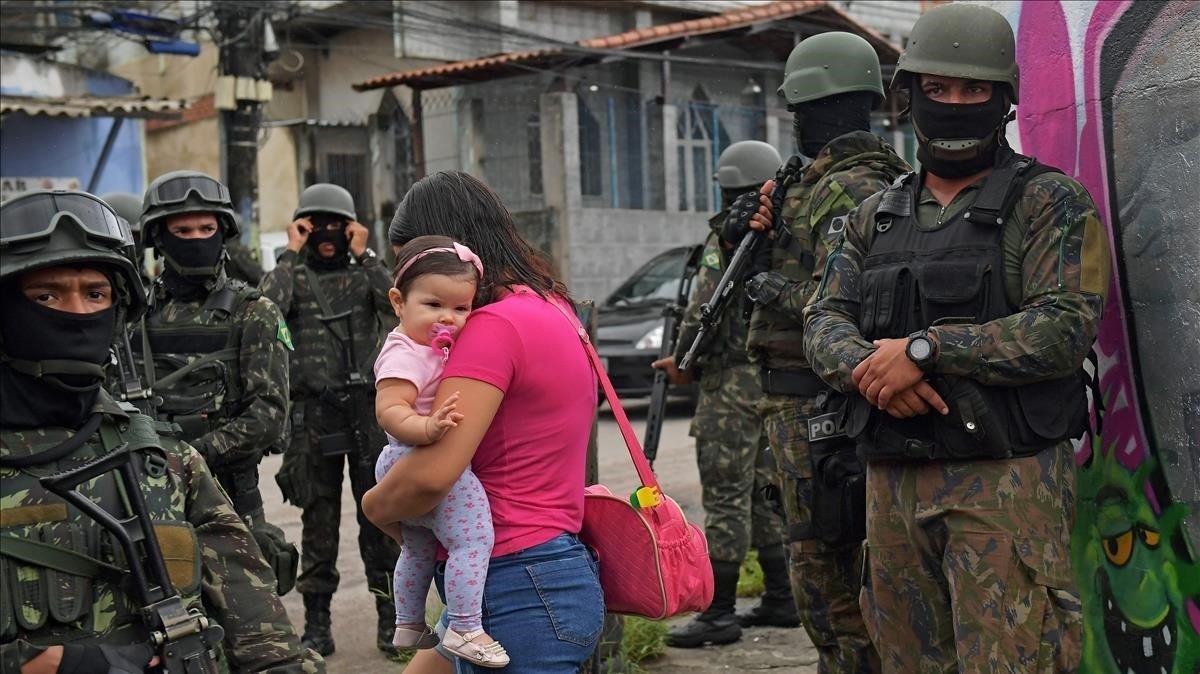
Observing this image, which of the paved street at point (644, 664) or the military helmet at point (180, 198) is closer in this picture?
the military helmet at point (180, 198)

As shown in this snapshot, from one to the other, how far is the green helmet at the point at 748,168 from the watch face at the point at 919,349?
10.6 feet

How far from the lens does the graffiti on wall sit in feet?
11.7

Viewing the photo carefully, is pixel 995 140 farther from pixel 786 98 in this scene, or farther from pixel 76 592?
pixel 76 592

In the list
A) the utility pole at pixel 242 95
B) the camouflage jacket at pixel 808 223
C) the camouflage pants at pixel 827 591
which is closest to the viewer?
the camouflage pants at pixel 827 591

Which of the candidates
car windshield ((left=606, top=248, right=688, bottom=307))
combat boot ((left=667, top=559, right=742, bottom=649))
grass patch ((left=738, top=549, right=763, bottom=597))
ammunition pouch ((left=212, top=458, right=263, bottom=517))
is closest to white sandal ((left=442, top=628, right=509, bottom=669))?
ammunition pouch ((left=212, top=458, right=263, bottom=517))

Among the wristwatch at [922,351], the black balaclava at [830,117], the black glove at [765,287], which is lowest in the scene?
the wristwatch at [922,351]

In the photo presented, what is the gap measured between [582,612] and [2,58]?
53.3 ft

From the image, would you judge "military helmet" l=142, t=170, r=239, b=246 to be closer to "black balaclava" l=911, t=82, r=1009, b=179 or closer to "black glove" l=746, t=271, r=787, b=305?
"black glove" l=746, t=271, r=787, b=305

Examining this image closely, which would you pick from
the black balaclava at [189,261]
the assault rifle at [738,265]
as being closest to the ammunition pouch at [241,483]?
the black balaclava at [189,261]

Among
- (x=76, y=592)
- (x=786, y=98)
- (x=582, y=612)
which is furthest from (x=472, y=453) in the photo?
(x=786, y=98)

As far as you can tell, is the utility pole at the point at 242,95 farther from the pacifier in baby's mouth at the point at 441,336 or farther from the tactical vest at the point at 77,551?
the tactical vest at the point at 77,551

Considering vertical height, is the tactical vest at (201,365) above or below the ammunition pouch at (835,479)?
above

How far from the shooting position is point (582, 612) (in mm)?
2861

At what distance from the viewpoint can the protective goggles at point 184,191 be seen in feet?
15.5
